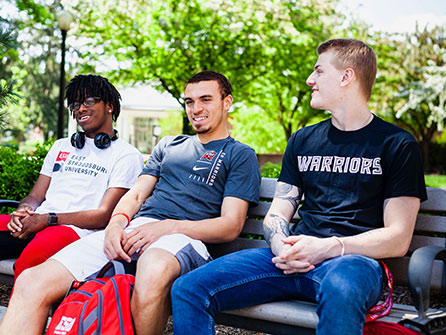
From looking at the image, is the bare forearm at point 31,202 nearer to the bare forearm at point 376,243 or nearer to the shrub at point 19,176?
the shrub at point 19,176

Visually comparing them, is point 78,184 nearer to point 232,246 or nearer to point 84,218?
point 84,218

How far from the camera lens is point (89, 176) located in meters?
3.65

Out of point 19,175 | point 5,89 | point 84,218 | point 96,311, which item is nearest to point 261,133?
point 19,175

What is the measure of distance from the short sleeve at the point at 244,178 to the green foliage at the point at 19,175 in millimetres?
2729

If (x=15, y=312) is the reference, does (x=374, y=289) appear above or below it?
above

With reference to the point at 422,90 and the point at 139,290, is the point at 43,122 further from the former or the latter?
the point at 139,290

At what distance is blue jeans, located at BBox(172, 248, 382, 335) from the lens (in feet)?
7.06

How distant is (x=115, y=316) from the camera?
8.19ft

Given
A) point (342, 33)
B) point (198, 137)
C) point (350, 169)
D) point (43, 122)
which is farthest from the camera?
point (43, 122)

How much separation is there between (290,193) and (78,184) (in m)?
1.64

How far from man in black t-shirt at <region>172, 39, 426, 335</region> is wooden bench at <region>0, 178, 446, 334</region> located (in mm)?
96

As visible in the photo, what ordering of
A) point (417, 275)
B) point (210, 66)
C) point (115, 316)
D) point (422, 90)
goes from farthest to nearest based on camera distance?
point (422, 90)
point (210, 66)
point (115, 316)
point (417, 275)

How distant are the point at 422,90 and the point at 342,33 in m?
8.23

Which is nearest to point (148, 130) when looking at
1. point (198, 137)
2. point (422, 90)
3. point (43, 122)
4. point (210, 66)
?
point (43, 122)
